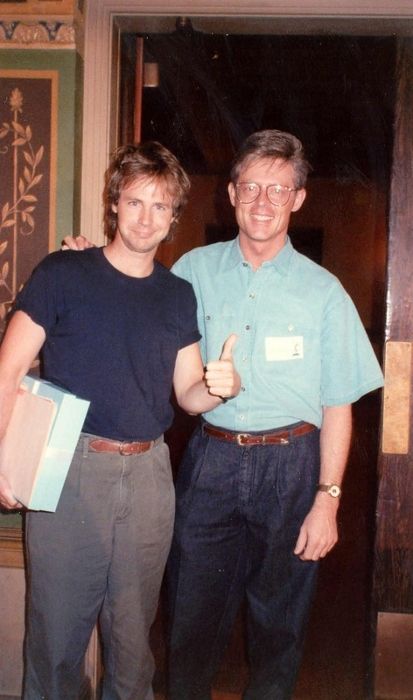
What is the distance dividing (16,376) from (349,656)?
2141 mm

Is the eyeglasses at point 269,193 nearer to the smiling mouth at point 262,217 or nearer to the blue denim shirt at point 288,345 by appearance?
the smiling mouth at point 262,217

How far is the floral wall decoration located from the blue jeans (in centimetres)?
90

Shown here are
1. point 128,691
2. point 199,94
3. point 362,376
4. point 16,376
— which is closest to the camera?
point 16,376

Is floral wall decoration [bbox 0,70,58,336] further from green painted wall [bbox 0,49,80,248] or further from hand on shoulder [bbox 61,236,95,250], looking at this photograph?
hand on shoulder [bbox 61,236,95,250]

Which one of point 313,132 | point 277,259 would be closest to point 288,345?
point 277,259

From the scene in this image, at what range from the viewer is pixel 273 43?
10.5 ft

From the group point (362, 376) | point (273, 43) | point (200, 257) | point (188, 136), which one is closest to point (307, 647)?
point (362, 376)

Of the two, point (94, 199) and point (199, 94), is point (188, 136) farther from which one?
point (94, 199)

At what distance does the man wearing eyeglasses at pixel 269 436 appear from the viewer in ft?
6.13

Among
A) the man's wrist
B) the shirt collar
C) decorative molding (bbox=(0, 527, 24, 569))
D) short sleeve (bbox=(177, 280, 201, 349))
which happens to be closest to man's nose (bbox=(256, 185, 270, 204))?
the shirt collar

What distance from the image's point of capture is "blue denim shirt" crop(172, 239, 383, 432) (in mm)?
1903

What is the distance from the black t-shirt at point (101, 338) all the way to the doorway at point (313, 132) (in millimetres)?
1000

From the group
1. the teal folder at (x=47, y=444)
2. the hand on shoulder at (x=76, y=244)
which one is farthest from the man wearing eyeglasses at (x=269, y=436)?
the teal folder at (x=47, y=444)

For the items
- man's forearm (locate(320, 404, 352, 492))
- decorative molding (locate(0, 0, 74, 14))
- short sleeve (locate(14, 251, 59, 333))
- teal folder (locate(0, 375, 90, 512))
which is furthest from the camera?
decorative molding (locate(0, 0, 74, 14))
